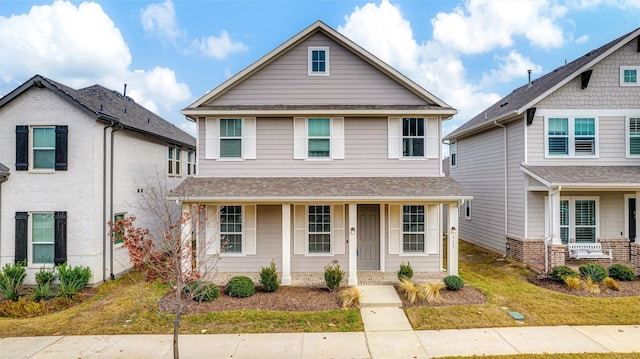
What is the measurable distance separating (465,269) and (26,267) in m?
15.3

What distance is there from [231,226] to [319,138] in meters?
4.54

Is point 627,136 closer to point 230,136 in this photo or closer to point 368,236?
point 368,236

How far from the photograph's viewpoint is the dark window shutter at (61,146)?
10.4 meters

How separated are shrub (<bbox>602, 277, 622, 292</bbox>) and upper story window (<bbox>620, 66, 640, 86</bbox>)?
8.21 metres

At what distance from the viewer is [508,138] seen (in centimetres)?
1390

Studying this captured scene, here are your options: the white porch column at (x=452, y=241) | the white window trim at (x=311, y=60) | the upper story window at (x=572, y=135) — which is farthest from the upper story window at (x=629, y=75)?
the white window trim at (x=311, y=60)

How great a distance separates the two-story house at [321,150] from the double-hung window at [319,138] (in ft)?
0.12

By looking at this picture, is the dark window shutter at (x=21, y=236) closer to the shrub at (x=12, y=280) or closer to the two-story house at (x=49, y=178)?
the two-story house at (x=49, y=178)

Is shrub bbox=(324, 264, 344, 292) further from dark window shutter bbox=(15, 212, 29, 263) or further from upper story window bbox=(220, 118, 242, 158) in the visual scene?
dark window shutter bbox=(15, 212, 29, 263)

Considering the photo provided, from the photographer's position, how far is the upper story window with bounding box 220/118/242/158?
38.2ft

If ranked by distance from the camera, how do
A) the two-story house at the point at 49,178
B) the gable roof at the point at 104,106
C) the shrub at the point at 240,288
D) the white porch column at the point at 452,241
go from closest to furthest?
the shrub at the point at 240,288, the gable roof at the point at 104,106, the two-story house at the point at 49,178, the white porch column at the point at 452,241

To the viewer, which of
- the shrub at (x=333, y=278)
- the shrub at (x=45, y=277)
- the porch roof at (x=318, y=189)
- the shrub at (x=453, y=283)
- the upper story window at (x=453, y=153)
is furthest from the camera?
the upper story window at (x=453, y=153)

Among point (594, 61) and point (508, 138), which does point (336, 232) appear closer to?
point (508, 138)

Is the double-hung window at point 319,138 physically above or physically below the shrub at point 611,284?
above
